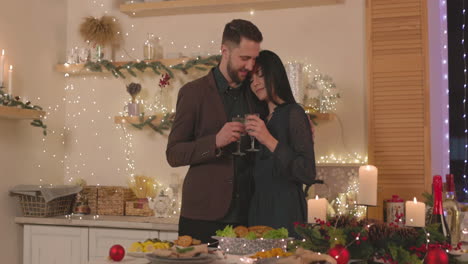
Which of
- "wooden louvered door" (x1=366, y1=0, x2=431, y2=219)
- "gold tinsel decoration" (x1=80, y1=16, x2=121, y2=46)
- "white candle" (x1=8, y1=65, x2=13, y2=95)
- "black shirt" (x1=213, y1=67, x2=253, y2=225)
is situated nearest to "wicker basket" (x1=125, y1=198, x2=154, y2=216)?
"white candle" (x1=8, y1=65, x2=13, y2=95)

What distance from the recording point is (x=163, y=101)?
4141 mm

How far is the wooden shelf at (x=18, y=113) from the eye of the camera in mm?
3504

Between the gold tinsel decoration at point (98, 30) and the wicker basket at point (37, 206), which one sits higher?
the gold tinsel decoration at point (98, 30)

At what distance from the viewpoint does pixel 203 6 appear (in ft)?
13.0

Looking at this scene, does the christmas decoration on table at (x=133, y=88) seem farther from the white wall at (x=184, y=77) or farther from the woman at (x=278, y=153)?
the woman at (x=278, y=153)

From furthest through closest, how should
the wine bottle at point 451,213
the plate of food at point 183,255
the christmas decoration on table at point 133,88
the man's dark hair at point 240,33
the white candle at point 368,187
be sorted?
the christmas decoration on table at point 133,88, the man's dark hair at point 240,33, the white candle at point 368,187, the wine bottle at point 451,213, the plate of food at point 183,255

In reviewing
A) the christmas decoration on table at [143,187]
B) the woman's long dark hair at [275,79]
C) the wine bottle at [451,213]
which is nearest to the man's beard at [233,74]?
the woman's long dark hair at [275,79]

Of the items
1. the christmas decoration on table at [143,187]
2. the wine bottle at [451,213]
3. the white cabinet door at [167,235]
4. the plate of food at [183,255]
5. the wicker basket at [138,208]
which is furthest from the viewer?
the christmas decoration on table at [143,187]

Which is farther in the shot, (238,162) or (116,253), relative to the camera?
(238,162)

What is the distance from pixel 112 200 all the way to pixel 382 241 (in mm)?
2722

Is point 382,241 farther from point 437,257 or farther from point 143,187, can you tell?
point 143,187

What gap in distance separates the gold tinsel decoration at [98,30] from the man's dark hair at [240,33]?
1.86 meters

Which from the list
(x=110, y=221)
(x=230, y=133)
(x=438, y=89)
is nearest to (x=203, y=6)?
(x=110, y=221)

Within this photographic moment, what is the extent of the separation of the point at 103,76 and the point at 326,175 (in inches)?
67.7
